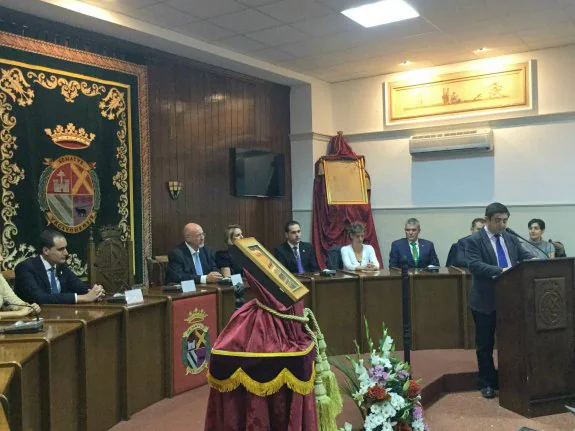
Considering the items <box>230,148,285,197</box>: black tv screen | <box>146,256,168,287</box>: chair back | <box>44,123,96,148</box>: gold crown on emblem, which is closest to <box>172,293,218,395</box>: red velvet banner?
<box>146,256,168,287</box>: chair back

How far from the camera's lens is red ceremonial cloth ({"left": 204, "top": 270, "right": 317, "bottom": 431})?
184 centimetres

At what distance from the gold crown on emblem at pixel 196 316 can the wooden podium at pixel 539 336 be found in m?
2.00

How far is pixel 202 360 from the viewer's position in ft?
13.3

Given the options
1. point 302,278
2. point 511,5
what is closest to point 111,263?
point 302,278

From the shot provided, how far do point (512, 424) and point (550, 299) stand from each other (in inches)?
31.2

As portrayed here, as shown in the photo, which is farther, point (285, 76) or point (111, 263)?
point (285, 76)

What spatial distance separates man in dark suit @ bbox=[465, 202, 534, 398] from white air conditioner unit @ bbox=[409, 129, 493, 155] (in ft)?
9.76

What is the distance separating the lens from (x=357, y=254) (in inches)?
225

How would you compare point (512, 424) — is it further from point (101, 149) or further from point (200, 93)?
point (200, 93)

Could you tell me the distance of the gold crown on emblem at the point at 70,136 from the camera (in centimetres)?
488

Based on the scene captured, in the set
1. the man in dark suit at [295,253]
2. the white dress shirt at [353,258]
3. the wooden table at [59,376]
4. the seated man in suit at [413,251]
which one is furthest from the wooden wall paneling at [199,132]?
the wooden table at [59,376]

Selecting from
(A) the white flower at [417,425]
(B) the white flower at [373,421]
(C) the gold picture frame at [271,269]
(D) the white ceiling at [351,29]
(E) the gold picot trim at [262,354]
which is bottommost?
(A) the white flower at [417,425]

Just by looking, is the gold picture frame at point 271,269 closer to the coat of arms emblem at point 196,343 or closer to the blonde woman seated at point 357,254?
the coat of arms emblem at point 196,343

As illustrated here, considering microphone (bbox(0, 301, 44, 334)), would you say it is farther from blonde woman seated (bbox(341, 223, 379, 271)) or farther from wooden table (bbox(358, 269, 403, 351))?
blonde woman seated (bbox(341, 223, 379, 271))
